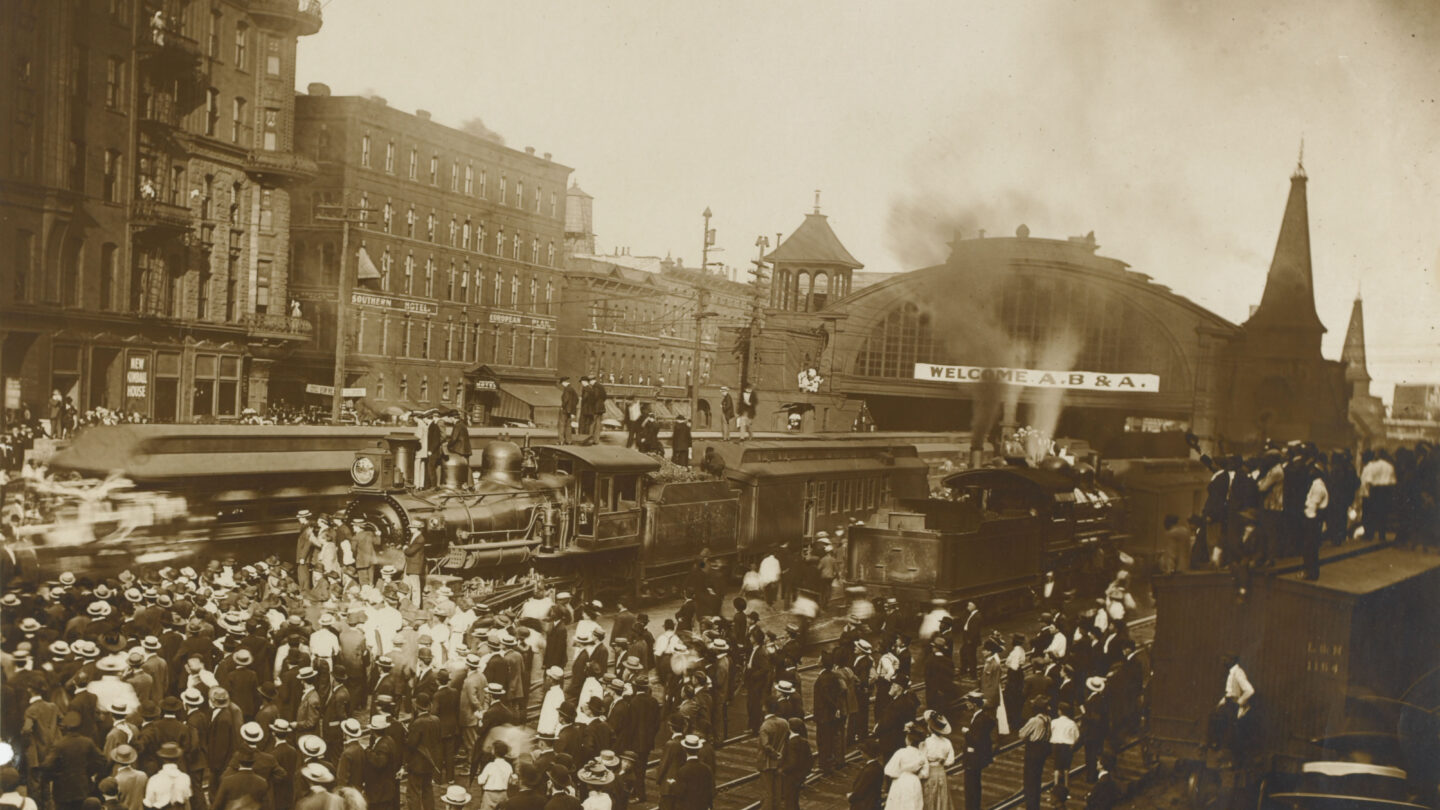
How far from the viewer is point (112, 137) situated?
984 centimetres

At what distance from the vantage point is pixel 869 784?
789 cm

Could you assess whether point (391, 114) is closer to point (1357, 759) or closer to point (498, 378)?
point (498, 378)

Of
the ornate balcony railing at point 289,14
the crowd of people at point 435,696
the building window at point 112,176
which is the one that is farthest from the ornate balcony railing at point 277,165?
the crowd of people at point 435,696

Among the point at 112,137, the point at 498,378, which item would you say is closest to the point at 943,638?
the point at 498,378

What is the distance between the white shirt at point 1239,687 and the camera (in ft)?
28.3

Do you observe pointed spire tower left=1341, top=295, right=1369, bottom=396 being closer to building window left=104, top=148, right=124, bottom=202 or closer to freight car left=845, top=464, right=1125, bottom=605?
freight car left=845, top=464, right=1125, bottom=605

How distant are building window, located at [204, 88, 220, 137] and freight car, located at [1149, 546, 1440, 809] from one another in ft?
35.3

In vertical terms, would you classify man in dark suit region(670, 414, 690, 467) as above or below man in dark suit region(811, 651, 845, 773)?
above

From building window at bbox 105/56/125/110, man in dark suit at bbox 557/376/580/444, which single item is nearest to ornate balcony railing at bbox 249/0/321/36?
building window at bbox 105/56/125/110

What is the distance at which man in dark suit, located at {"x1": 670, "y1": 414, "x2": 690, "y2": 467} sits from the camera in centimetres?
1438

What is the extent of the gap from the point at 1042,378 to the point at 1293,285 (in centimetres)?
369

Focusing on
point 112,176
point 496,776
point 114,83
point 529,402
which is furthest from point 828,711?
point 114,83

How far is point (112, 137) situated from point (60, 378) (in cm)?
237

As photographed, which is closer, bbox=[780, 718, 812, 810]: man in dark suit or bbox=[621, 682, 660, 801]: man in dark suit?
bbox=[780, 718, 812, 810]: man in dark suit
